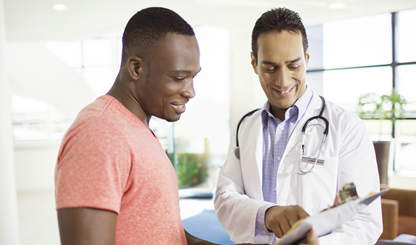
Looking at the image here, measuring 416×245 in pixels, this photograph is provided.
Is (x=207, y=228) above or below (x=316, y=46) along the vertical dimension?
below

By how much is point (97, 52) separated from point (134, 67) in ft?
23.5

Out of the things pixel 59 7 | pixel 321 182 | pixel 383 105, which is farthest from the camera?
pixel 383 105

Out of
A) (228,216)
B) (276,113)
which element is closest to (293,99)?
(276,113)

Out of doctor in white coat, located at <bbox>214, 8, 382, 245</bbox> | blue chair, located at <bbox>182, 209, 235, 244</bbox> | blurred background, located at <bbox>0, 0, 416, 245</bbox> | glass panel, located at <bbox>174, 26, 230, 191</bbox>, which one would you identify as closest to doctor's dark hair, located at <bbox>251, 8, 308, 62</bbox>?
doctor in white coat, located at <bbox>214, 8, 382, 245</bbox>

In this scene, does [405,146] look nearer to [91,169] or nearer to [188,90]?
[188,90]

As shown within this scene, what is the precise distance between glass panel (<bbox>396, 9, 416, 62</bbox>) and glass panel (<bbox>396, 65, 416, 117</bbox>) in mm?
131

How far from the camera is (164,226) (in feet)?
2.41

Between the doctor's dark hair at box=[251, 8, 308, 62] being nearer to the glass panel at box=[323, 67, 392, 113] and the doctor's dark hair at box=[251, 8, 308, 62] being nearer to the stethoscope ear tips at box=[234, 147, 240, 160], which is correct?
the stethoscope ear tips at box=[234, 147, 240, 160]

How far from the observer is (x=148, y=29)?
29.9 inches

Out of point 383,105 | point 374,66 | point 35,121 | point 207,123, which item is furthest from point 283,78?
point 35,121

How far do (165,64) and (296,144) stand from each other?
72 centimetres

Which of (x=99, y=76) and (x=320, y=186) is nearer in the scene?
(x=320, y=186)

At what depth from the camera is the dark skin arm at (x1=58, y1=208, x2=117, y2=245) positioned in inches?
22.6

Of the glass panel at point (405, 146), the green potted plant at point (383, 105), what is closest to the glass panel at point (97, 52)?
the green potted plant at point (383, 105)
